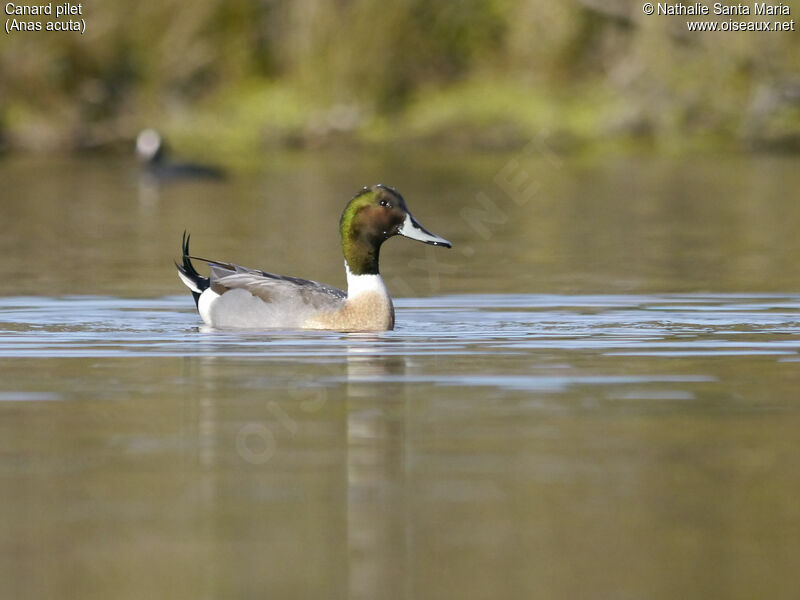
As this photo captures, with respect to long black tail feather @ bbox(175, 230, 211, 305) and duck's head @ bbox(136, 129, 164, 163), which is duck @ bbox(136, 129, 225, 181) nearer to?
duck's head @ bbox(136, 129, 164, 163)

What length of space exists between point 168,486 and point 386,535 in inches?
39.2

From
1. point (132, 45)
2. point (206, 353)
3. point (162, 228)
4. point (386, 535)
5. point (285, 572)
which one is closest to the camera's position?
point (285, 572)

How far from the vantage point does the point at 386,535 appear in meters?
5.55

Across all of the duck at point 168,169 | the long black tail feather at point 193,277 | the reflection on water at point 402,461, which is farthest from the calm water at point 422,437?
the duck at point 168,169

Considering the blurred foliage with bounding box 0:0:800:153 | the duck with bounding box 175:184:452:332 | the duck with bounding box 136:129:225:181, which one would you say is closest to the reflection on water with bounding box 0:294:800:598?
the duck with bounding box 175:184:452:332

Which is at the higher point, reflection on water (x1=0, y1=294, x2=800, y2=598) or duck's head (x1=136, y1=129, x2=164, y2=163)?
duck's head (x1=136, y1=129, x2=164, y2=163)

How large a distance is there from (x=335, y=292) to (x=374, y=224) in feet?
1.57

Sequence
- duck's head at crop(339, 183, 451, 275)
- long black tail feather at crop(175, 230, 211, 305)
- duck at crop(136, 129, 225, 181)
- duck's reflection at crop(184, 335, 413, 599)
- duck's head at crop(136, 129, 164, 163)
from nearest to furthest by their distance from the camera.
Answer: duck's reflection at crop(184, 335, 413, 599)
duck's head at crop(339, 183, 451, 275)
long black tail feather at crop(175, 230, 211, 305)
duck at crop(136, 129, 225, 181)
duck's head at crop(136, 129, 164, 163)

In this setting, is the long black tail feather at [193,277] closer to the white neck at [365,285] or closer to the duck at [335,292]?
the duck at [335,292]

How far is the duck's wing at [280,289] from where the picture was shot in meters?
10.6

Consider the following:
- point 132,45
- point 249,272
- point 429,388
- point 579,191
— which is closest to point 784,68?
point 579,191

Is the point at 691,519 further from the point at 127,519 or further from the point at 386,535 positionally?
the point at 127,519

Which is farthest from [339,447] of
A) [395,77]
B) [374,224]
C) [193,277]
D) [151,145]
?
[395,77]

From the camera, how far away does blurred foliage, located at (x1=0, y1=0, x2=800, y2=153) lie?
29.6 m
